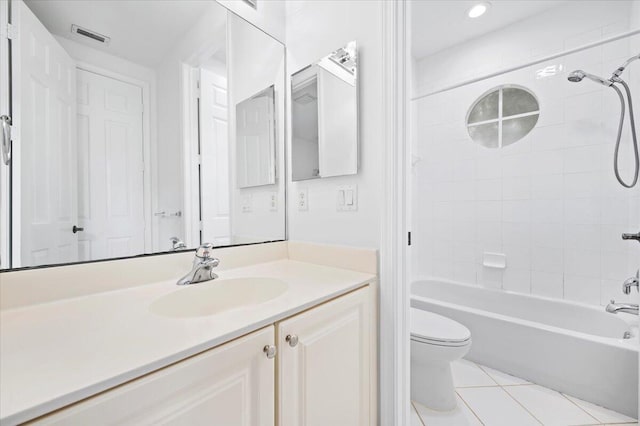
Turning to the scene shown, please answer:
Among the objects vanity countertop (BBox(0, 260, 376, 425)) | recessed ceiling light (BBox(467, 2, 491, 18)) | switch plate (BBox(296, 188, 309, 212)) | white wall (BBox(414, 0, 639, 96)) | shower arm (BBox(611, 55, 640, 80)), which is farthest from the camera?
recessed ceiling light (BBox(467, 2, 491, 18))

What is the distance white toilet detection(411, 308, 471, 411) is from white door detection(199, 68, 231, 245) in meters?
1.11

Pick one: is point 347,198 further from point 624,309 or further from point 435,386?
point 624,309

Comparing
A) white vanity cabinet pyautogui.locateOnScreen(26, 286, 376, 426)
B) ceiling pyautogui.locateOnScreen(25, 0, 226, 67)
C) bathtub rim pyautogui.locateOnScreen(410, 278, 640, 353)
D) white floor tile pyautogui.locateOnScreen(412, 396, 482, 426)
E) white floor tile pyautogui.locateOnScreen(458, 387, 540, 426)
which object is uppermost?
ceiling pyautogui.locateOnScreen(25, 0, 226, 67)

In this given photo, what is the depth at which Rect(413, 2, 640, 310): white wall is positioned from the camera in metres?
1.88

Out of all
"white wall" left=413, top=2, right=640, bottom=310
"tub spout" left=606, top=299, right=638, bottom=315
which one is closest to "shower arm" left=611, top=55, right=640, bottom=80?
"white wall" left=413, top=2, right=640, bottom=310

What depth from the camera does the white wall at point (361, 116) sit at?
42.9 inches

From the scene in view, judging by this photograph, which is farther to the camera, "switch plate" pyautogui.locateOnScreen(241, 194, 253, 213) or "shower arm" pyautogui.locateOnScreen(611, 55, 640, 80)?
"shower arm" pyautogui.locateOnScreen(611, 55, 640, 80)

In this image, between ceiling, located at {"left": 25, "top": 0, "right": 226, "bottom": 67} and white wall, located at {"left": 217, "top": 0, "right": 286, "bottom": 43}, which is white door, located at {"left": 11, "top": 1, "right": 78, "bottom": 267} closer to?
ceiling, located at {"left": 25, "top": 0, "right": 226, "bottom": 67}

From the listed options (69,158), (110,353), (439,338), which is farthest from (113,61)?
(439,338)

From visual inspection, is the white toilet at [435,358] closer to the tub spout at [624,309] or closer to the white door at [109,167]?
the tub spout at [624,309]

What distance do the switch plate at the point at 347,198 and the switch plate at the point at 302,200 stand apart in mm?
187

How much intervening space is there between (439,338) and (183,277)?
122 cm

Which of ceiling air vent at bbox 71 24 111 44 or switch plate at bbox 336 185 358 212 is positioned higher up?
ceiling air vent at bbox 71 24 111 44

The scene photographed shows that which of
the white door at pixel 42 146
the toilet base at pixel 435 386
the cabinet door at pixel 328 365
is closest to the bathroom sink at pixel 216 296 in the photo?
the cabinet door at pixel 328 365
